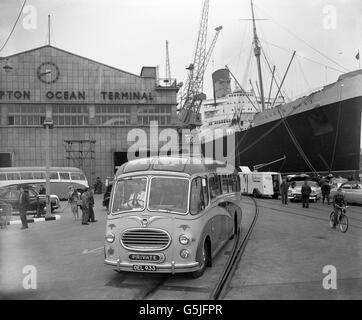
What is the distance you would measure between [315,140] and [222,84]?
51926mm

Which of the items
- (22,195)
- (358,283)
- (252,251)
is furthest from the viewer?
(22,195)

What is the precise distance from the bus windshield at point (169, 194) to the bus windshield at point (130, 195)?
0.21 meters

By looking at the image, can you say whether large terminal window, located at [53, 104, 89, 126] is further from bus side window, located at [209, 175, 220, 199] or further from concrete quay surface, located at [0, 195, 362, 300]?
bus side window, located at [209, 175, 220, 199]

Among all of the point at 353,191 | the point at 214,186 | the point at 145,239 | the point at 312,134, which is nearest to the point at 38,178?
the point at 353,191

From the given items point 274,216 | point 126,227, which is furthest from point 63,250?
point 274,216

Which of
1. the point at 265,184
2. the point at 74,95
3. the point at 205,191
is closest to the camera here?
the point at 205,191

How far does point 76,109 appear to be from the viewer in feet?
173

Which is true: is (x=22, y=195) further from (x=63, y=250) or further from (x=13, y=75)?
(x=13, y=75)

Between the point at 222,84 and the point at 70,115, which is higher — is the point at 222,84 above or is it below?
above

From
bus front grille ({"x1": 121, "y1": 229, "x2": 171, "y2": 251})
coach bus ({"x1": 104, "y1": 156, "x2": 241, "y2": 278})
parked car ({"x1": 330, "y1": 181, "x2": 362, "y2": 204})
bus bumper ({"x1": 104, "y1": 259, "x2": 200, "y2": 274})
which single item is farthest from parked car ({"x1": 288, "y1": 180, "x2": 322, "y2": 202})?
bus front grille ({"x1": 121, "y1": 229, "x2": 171, "y2": 251})

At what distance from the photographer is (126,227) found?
8898mm

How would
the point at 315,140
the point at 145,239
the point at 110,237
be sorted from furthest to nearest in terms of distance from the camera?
the point at 315,140 → the point at 110,237 → the point at 145,239

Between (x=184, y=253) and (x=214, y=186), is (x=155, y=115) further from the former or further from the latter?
(x=184, y=253)
